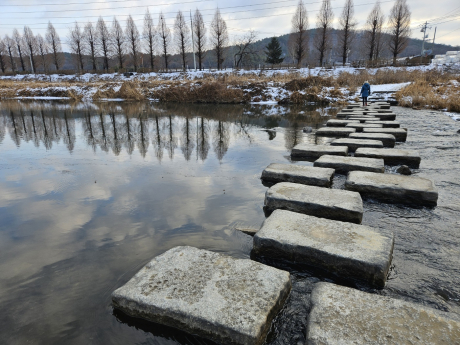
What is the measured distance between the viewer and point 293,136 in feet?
25.2

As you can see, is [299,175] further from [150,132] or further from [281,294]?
[150,132]

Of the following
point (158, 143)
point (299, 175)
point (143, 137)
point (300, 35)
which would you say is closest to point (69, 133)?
point (143, 137)

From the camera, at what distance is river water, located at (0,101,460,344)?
6.14ft

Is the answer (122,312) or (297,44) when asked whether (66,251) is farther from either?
(297,44)

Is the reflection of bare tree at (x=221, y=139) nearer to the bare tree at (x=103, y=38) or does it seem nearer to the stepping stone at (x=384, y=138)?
the stepping stone at (x=384, y=138)

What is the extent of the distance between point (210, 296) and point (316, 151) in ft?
12.8

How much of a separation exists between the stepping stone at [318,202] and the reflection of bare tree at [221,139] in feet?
8.28

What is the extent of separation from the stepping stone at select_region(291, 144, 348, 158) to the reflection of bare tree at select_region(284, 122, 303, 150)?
1.04 meters

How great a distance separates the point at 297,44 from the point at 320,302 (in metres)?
47.7

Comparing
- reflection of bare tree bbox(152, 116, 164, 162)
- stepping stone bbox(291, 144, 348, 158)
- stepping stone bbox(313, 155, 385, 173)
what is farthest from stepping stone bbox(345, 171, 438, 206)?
reflection of bare tree bbox(152, 116, 164, 162)

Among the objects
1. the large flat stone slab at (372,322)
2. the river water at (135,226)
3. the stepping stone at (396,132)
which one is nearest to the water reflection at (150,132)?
the river water at (135,226)

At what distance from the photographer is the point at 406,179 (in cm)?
354

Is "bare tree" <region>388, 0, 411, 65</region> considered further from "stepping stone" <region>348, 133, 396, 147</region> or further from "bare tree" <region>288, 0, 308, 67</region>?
"stepping stone" <region>348, 133, 396, 147</region>

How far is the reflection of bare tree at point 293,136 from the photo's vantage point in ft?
22.2
